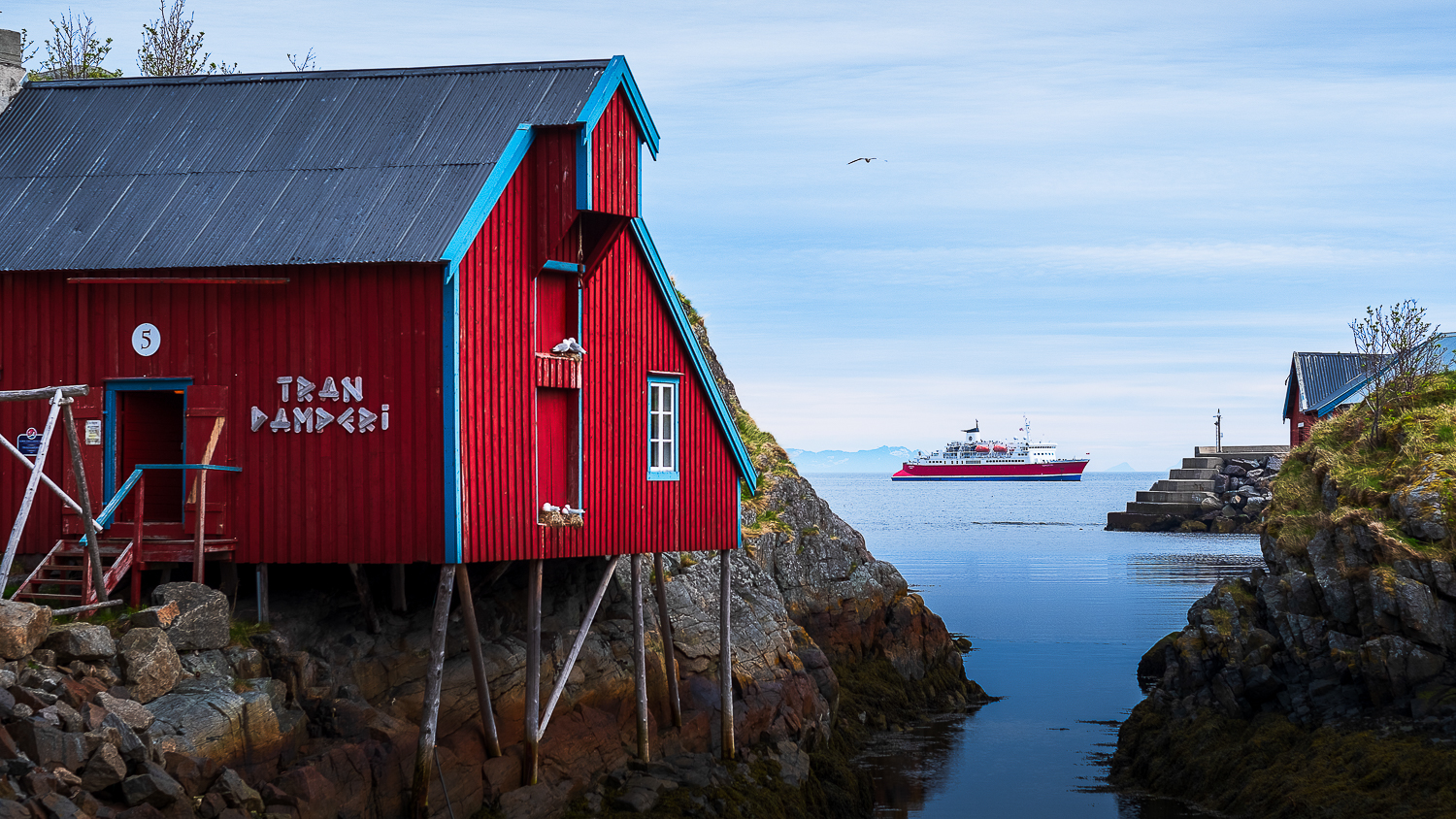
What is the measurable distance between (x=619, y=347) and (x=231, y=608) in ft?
23.3

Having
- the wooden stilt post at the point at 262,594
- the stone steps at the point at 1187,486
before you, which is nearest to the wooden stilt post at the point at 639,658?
the wooden stilt post at the point at 262,594

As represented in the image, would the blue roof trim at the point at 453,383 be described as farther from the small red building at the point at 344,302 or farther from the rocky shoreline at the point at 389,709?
the rocky shoreline at the point at 389,709

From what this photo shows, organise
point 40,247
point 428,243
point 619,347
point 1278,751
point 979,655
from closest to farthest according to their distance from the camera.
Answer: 1. point 428,243
2. point 40,247
3. point 619,347
4. point 1278,751
5. point 979,655

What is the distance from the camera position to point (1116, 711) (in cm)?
4031

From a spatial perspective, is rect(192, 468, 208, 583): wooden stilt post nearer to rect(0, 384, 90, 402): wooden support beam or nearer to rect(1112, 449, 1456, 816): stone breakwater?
rect(0, 384, 90, 402): wooden support beam

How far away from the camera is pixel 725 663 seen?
25.5m

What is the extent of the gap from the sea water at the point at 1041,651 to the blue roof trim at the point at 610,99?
14.0 metres

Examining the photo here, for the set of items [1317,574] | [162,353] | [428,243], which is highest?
[428,243]

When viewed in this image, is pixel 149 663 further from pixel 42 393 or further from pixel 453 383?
pixel 453 383

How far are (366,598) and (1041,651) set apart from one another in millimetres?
37547

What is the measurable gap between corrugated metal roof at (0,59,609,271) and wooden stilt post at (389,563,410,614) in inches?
191

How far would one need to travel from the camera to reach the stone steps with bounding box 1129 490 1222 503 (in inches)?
4596

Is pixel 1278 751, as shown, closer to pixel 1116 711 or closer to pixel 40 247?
pixel 1116 711

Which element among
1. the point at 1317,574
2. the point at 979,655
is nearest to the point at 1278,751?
the point at 1317,574
